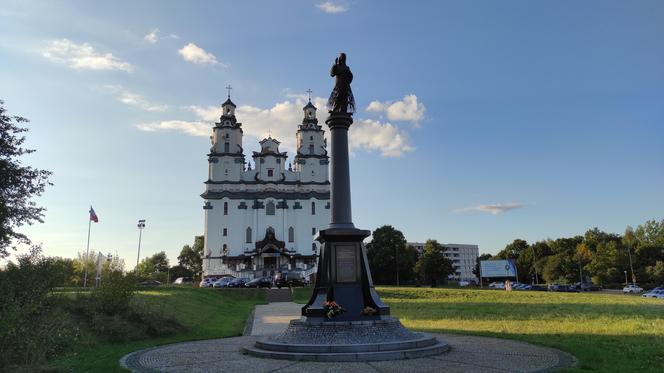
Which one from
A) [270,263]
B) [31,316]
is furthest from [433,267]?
[31,316]

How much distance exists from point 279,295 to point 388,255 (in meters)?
Answer: 38.7

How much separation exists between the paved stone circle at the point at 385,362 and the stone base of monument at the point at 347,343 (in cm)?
30

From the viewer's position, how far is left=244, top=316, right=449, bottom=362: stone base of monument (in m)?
11.9

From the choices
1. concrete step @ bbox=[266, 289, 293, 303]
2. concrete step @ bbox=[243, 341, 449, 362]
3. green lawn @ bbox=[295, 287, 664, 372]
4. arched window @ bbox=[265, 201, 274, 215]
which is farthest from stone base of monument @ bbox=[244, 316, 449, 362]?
arched window @ bbox=[265, 201, 274, 215]

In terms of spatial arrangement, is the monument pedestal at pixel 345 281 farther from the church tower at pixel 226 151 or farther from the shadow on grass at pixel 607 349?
the church tower at pixel 226 151

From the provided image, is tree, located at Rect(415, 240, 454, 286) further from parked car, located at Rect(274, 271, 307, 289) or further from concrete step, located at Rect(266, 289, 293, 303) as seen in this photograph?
concrete step, located at Rect(266, 289, 293, 303)

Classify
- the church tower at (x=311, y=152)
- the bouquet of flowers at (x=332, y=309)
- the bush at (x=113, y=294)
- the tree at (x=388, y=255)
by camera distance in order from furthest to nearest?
the tree at (x=388, y=255) < the church tower at (x=311, y=152) < the bush at (x=113, y=294) < the bouquet of flowers at (x=332, y=309)

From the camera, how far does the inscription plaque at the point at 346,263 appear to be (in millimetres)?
14656

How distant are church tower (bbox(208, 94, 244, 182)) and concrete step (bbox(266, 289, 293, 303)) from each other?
33.2m

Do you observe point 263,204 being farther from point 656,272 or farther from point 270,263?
point 656,272

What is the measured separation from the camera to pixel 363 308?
46.5ft

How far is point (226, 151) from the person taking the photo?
256 feet

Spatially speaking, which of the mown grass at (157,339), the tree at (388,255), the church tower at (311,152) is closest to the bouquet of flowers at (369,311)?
the mown grass at (157,339)

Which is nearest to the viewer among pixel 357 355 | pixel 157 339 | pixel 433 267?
pixel 357 355
